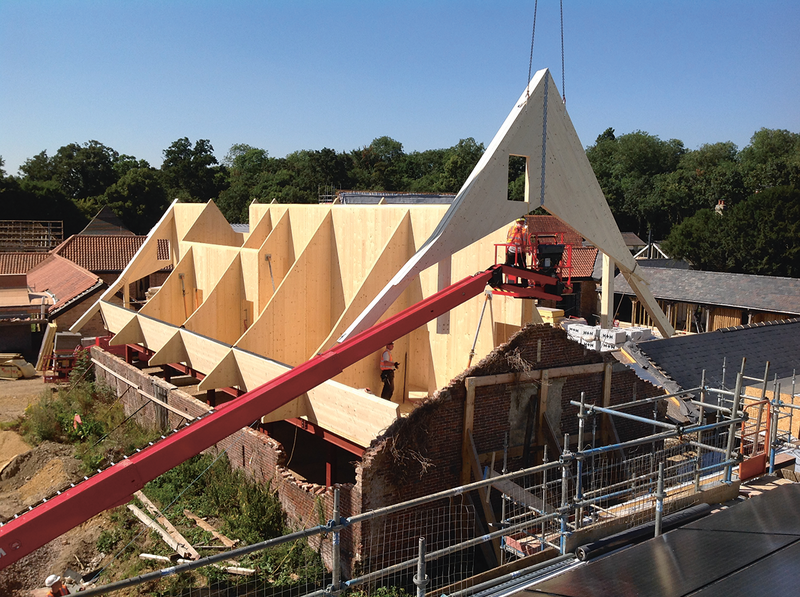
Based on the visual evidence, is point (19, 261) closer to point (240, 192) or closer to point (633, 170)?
point (240, 192)

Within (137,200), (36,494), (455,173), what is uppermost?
(455,173)

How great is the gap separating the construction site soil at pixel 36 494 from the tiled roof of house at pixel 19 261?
64.5 ft

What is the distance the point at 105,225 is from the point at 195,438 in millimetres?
46158

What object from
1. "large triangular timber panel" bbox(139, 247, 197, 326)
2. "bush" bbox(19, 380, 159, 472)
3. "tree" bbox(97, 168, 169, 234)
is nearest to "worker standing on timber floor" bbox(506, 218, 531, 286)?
"bush" bbox(19, 380, 159, 472)

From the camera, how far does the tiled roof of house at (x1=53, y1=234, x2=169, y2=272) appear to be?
32750 millimetres

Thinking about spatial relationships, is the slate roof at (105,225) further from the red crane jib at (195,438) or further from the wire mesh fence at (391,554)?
the wire mesh fence at (391,554)

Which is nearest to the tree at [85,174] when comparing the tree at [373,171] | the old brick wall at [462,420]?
the tree at [373,171]

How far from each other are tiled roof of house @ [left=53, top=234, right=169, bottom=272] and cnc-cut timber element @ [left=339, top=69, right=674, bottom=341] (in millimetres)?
25356

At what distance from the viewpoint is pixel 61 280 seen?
3030cm

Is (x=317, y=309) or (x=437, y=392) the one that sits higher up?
(x=317, y=309)

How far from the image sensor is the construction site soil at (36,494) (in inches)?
400

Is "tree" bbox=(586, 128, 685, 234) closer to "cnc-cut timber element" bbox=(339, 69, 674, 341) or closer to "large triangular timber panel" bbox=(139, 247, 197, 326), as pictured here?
"large triangular timber panel" bbox=(139, 247, 197, 326)

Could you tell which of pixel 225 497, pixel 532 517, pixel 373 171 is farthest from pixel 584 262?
pixel 373 171

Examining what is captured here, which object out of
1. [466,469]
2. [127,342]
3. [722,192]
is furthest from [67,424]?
[722,192]
